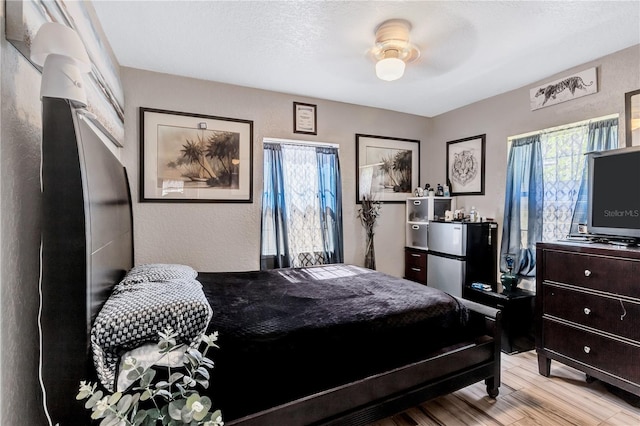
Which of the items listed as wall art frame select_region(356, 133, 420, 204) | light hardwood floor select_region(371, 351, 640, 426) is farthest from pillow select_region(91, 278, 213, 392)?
wall art frame select_region(356, 133, 420, 204)

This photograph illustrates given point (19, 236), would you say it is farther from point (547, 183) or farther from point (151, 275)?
point (547, 183)

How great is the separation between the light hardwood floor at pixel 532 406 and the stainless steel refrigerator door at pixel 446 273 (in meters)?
1.14

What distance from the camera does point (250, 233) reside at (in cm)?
334

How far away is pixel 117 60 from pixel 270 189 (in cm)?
181

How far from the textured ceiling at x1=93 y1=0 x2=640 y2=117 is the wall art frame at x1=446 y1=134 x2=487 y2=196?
0.74 m

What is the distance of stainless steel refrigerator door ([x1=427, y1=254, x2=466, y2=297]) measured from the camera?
3371 mm

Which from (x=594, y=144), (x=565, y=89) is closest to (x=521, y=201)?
(x=594, y=144)

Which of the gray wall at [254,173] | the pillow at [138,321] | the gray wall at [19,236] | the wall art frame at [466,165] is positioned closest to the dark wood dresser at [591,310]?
the wall art frame at [466,165]

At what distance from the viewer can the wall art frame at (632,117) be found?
2381 mm

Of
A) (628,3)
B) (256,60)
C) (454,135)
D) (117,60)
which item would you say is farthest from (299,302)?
(454,135)

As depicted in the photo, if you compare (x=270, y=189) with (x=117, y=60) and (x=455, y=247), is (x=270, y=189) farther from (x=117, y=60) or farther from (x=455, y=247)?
(x=455, y=247)

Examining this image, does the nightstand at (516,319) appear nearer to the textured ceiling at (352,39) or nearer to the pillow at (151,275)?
the textured ceiling at (352,39)

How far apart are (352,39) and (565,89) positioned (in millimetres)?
2171

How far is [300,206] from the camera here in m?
3.60
